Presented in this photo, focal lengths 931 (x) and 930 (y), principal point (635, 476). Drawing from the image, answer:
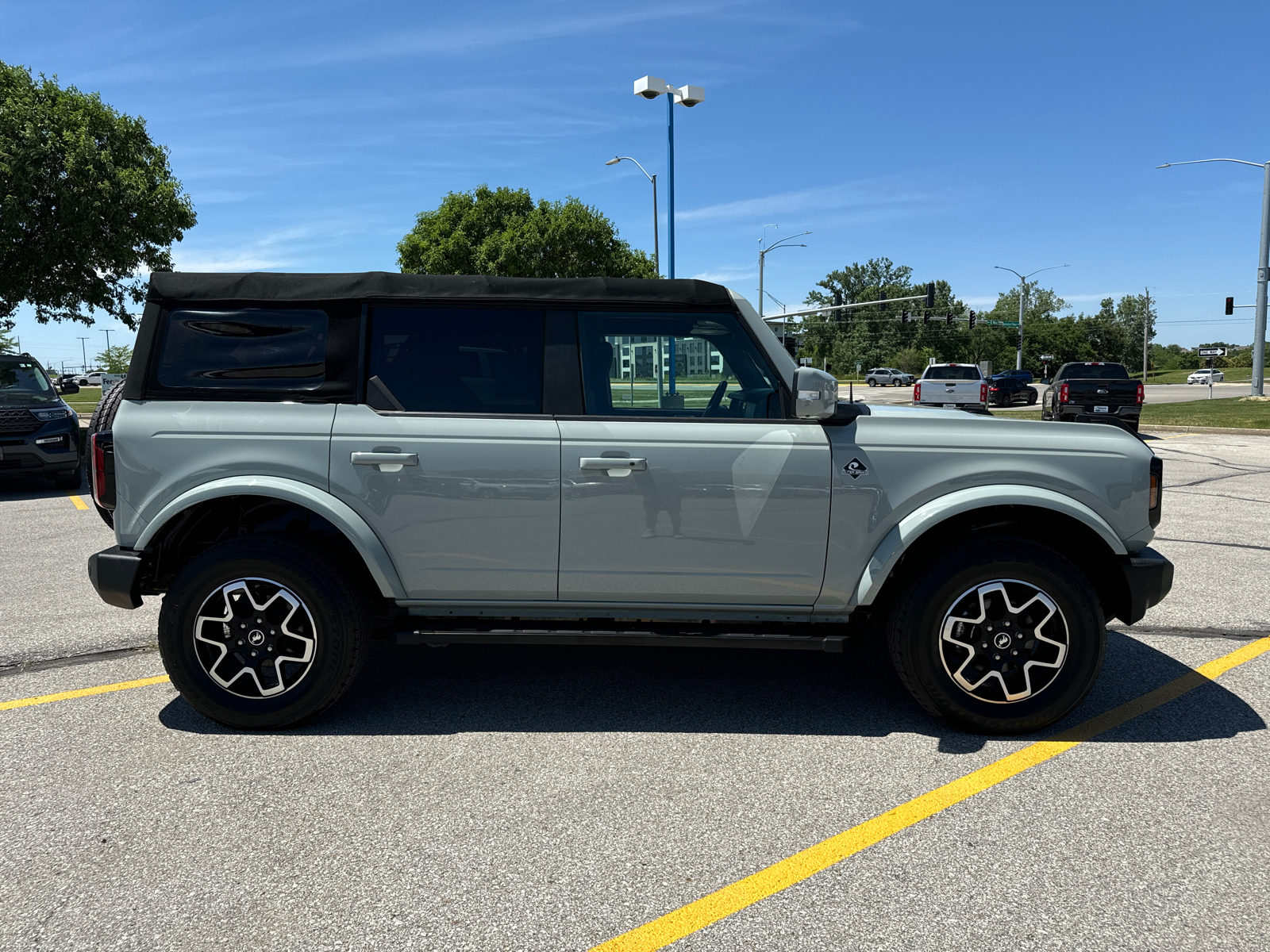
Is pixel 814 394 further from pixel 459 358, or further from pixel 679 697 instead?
pixel 679 697

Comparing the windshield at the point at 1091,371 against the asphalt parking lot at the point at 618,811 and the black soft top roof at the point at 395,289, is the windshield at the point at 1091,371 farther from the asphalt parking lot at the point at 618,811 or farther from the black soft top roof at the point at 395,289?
the black soft top roof at the point at 395,289

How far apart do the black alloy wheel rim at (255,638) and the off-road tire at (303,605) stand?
0.02 m

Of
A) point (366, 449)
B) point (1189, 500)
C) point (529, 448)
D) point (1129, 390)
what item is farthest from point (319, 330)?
point (1129, 390)

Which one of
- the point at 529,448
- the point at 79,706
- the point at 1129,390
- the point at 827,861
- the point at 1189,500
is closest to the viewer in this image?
the point at 827,861

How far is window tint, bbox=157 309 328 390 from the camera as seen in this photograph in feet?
13.0

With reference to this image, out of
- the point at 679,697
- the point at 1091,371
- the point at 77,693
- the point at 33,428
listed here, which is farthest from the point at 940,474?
the point at 1091,371

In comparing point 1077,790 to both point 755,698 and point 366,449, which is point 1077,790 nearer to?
point 755,698

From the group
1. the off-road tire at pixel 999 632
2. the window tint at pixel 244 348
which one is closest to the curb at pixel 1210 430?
the off-road tire at pixel 999 632

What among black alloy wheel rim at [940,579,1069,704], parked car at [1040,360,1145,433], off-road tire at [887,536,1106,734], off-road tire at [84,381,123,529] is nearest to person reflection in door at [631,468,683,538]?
off-road tire at [887,536,1106,734]

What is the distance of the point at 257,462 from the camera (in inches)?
152

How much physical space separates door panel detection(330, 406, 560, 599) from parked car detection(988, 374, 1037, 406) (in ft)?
122

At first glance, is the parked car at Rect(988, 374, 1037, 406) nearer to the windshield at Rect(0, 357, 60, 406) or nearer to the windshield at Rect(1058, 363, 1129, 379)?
the windshield at Rect(1058, 363, 1129, 379)

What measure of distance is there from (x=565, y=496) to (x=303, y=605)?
118 centimetres

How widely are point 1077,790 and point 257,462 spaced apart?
3.43 m
